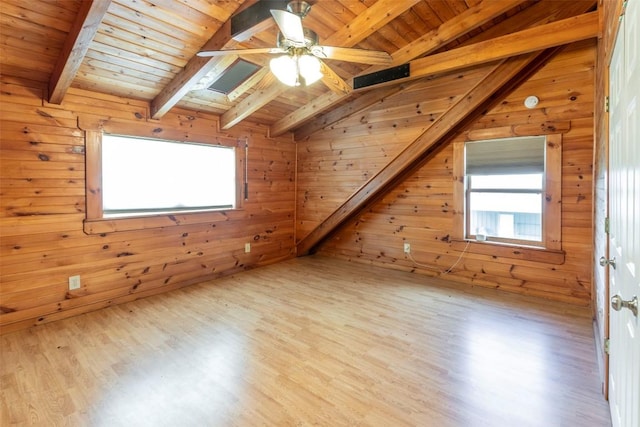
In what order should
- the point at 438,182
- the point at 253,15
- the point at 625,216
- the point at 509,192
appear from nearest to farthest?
the point at 625,216
the point at 253,15
the point at 509,192
the point at 438,182

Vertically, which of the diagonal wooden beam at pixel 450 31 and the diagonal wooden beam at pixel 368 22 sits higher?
the diagonal wooden beam at pixel 450 31

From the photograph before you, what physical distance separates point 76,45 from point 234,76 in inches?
55.3

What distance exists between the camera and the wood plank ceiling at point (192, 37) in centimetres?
232

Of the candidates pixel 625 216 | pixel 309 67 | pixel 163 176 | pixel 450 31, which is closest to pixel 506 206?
pixel 450 31

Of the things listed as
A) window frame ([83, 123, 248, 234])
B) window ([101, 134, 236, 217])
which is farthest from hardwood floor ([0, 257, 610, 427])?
window ([101, 134, 236, 217])

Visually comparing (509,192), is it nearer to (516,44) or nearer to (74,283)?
(516,44)

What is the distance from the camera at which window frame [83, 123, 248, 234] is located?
3.25m

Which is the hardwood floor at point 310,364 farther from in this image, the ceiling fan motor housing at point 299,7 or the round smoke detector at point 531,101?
the ceiling fan motor housing at point 299,7

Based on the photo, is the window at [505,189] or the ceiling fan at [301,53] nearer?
the ceiling fan at [301,53]

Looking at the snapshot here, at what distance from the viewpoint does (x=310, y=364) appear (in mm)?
2301

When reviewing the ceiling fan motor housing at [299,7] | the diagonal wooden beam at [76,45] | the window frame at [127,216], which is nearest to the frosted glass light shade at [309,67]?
the ceiling fan motor housing at [299,7]

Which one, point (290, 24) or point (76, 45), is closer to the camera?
point (290, 24)

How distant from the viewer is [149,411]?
1827 mm

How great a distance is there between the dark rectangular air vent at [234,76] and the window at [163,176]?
916 mm
